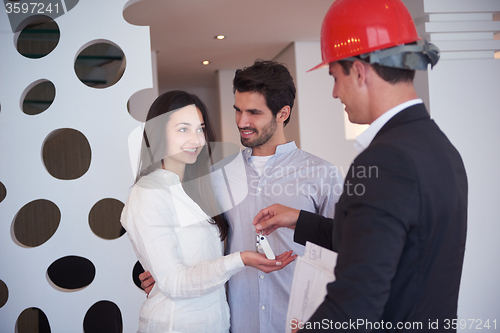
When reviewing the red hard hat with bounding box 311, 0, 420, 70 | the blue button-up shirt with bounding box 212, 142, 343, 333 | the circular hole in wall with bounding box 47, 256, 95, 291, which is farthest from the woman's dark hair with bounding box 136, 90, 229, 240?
the circular hole in wall with bounding box 47, 256, 95, 291

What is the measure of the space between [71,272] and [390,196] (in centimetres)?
286

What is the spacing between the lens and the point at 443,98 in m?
2.95

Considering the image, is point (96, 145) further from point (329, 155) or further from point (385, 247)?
point (329, 155)

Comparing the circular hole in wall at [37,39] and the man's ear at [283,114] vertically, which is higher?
the circular hole in wall at [37,39]

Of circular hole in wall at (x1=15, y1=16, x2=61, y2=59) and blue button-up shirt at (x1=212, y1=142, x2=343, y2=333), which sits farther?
circular hole in wall at (x1=15, y1=16, x2=61, y2=59)

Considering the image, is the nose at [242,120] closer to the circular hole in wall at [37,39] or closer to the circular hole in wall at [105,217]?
the circular hole in wall at [37,39]

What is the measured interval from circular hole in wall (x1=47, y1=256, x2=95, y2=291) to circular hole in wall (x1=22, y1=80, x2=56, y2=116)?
1.70 m

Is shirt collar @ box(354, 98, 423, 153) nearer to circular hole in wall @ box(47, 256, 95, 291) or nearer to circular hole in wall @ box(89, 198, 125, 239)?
circular hole in wall @ box(47, 256, 95, 291)

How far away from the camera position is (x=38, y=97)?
4.10 m

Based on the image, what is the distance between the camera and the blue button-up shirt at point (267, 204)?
1.83 m

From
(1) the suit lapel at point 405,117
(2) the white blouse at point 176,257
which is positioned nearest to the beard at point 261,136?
(2) the white blouse at point 176,257

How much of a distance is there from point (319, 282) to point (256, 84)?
4.31 feet

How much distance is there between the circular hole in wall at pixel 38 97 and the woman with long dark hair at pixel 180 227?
2.85 m

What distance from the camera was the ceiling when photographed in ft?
13.6
